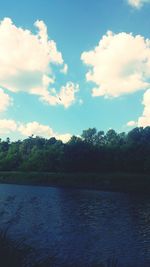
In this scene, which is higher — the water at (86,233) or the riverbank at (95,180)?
the riverbank at (95,180)

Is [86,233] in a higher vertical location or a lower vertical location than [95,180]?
lower

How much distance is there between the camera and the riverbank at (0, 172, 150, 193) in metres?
120

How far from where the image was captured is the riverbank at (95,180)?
395 ft

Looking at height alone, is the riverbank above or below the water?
above

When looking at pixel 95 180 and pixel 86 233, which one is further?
pixel 95 180

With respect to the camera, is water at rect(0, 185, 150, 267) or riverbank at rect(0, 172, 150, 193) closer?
water at rect(0, 185, 150, 267)

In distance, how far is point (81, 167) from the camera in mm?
154250

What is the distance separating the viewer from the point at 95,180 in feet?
438

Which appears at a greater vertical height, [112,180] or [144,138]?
[144,138]

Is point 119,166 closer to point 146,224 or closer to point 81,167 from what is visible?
point 81,167

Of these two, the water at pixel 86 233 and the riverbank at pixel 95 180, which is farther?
the riverbank at pixel 95 180

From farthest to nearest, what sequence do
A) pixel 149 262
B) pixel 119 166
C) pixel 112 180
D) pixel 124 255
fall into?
pixel 119 166 → pixel 112 180 → pixel 124 255 → pixel 149 262

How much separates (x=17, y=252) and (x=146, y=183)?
11111cm

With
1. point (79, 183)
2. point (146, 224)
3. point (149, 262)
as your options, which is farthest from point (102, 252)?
point (79, 183)
